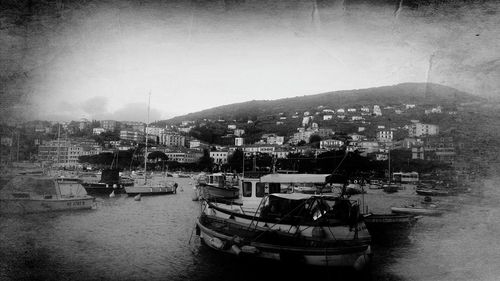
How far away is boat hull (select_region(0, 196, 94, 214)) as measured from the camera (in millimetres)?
8984

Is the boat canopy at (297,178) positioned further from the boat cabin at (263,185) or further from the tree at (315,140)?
the tree at (315,140)

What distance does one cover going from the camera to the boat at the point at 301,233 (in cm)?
570

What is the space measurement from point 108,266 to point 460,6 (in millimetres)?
6762

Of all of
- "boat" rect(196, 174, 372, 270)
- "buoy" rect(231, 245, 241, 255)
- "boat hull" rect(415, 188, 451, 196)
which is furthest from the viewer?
"boat hull" rect(415, 188, 451, 196)

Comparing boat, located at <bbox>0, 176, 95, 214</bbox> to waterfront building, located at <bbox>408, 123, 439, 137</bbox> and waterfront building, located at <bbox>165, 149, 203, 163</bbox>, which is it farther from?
waterfront building, located at <bbox>165, 149, 203, 163</bbox>

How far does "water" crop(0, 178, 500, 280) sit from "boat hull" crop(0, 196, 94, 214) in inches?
10.2

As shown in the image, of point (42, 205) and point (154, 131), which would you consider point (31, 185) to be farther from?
point (154, 131)

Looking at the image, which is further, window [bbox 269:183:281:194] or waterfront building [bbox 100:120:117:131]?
waterfront building [bbox 100:120:117:131]

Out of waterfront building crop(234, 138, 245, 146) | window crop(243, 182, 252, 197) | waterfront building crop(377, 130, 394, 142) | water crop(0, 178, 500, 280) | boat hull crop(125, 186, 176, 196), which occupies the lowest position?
boat hull crop(125, 186, 176, 196)

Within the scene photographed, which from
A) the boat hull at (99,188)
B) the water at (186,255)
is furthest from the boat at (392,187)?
the boat hull at (99,188)

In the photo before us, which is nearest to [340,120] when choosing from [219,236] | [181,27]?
[219,236]

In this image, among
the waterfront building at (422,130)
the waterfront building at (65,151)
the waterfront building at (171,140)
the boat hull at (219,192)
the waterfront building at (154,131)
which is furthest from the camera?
the waterfront building at (171,140)

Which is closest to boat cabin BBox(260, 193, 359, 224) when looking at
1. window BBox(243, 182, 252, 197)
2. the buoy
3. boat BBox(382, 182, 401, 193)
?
the buoy

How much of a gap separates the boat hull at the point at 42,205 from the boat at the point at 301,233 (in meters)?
5.51
